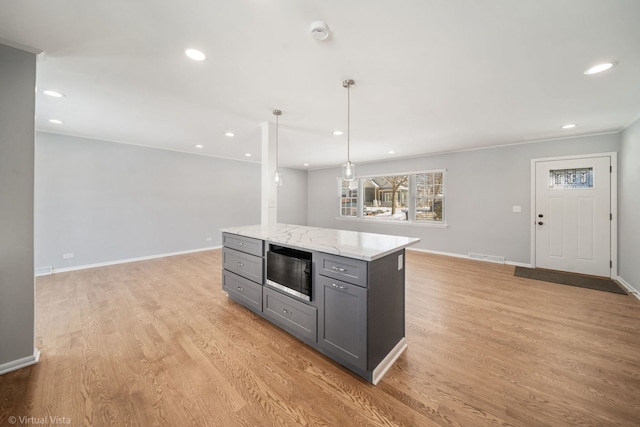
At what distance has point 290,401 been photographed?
158cm

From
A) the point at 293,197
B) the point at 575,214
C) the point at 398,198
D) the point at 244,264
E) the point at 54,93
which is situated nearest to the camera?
the point at 54,93

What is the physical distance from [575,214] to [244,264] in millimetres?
5674

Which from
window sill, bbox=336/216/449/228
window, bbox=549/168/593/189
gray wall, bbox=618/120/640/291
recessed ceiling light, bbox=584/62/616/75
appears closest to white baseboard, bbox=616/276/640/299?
gray wall, bbox=618/120/640/291

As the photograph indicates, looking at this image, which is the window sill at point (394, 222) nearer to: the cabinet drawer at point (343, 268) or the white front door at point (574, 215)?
the white front door at point (574, 215)

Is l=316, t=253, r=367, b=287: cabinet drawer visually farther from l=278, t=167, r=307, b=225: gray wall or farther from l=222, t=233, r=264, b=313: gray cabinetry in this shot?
l=278, t=167, r=307, b=225: gray wall

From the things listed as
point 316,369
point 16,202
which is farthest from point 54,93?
point 316,369

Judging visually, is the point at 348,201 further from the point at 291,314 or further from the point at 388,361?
the point at 388,361

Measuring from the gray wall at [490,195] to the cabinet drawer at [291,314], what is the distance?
Result: 468cm

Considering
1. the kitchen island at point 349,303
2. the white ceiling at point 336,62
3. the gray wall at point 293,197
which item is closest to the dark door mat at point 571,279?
the white ceiling at point 336,62

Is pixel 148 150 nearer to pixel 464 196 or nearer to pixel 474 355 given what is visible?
pixel 474 355

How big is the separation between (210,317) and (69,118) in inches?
145

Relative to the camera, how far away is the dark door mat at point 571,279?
3.57m

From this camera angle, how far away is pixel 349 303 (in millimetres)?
1797

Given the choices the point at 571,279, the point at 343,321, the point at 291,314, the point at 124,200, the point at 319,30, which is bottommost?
the point at 571,279
